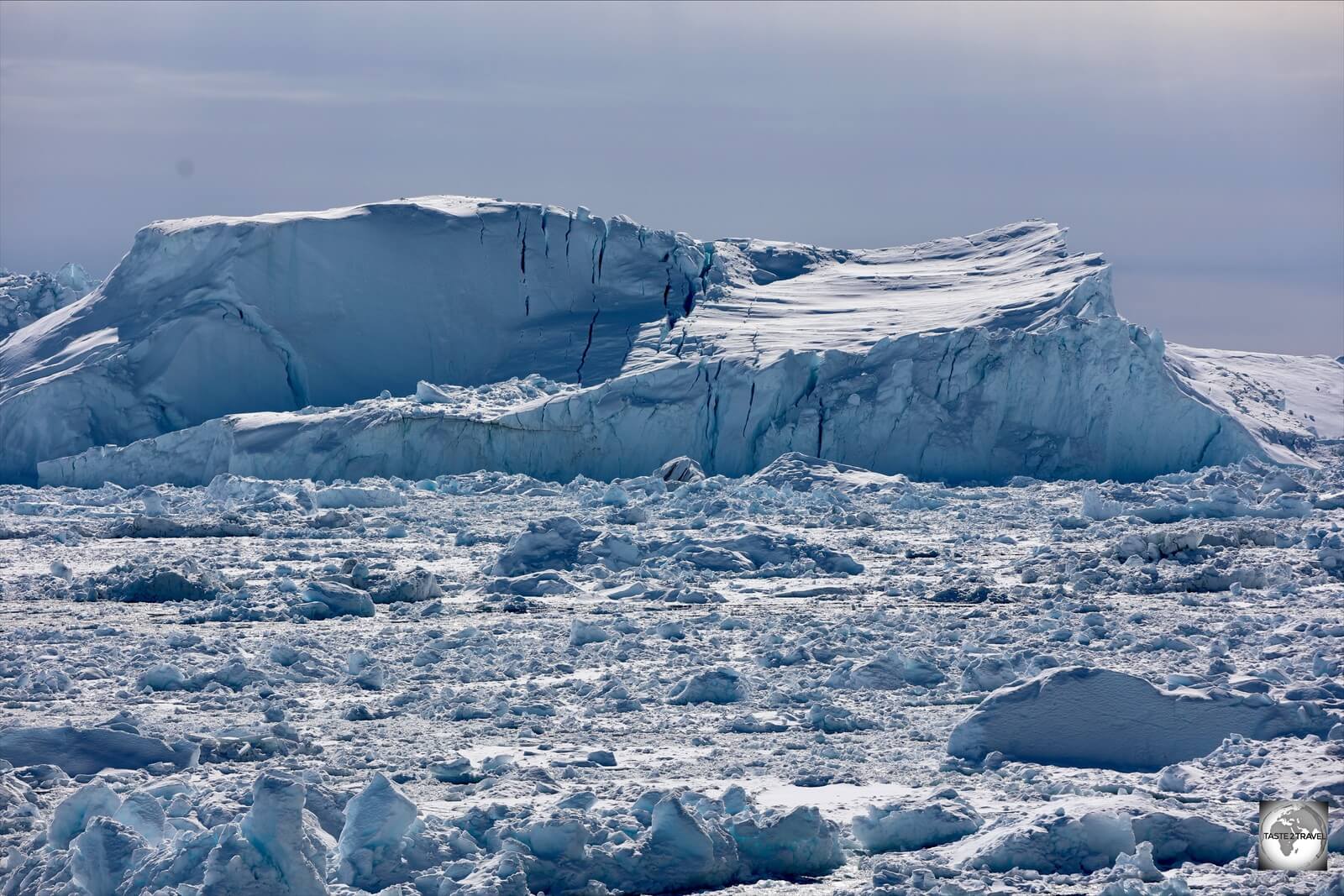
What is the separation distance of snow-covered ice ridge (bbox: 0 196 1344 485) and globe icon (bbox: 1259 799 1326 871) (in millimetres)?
13924

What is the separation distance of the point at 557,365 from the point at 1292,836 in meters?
16.0

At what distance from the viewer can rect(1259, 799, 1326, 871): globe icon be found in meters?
4.99

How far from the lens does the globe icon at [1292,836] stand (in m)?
4.99

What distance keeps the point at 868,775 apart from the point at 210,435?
14.2m

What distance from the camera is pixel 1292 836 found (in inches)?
202

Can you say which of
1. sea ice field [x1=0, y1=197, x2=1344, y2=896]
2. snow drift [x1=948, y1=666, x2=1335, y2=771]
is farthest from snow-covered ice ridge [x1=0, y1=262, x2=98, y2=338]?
snow drift [x1=948, y1=666, x2=1335, y2=771]

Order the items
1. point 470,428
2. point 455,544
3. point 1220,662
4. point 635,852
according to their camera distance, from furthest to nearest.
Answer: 1. point 470,428
2. point 455,544
3. point 1220,662
4. point 635,852

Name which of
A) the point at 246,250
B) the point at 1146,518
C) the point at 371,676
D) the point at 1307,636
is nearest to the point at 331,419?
the point at 246,250

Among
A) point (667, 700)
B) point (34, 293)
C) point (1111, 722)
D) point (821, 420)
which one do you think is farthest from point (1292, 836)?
point (34, 293)

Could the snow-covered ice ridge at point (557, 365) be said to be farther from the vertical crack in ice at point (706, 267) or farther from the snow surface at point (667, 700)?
the snow surface at point (667, 700)

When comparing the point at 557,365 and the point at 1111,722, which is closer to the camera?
the point at 1111,722

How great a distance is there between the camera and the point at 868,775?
6301mm

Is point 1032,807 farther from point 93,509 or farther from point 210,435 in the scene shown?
point 210,435

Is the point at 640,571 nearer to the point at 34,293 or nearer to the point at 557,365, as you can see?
the point at 557,365
